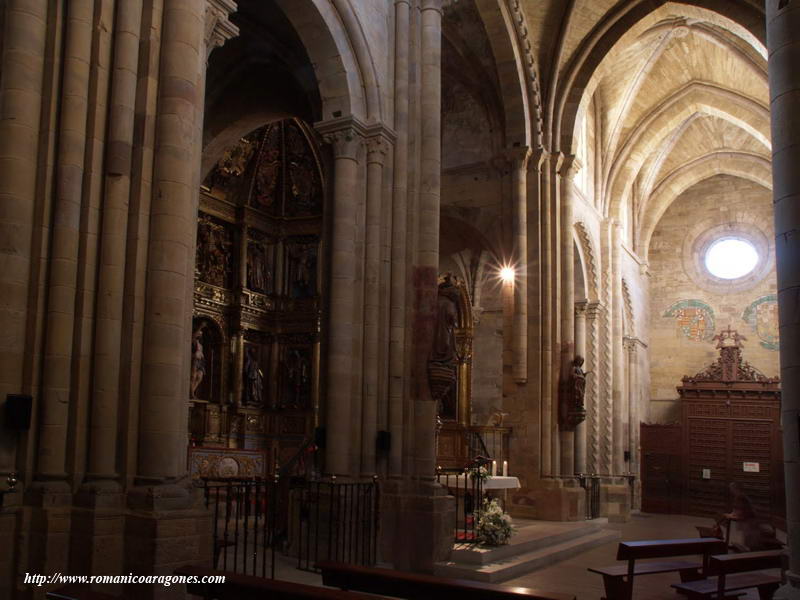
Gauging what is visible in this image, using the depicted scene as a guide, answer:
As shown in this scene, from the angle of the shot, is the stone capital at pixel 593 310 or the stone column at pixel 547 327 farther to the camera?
the stone capital at pixel 593 310

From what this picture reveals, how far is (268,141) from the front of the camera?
21.1 meters

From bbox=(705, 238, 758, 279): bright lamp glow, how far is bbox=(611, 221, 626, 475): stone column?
877 cm

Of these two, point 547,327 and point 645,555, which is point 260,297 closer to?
point 547,327

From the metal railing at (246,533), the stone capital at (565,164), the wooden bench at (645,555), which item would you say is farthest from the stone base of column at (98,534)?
the stone capital at (565,164)

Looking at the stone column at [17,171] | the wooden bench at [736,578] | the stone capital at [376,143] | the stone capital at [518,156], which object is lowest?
the wooden bench at [736,578]

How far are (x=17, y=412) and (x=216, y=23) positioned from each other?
486 cm

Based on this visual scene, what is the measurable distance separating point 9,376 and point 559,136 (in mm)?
16343

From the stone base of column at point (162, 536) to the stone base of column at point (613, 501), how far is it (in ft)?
56.5

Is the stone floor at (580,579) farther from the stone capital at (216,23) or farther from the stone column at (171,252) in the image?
the stone capital at (216,23)

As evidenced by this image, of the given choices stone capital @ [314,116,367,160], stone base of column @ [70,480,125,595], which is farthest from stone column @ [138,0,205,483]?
stone capital @ [314,116,367,160]

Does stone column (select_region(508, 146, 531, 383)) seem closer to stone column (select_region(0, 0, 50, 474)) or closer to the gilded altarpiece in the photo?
the gilded altarpiece

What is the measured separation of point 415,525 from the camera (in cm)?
1170

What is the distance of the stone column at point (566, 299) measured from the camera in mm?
19156

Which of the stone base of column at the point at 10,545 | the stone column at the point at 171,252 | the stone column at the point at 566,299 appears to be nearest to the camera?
the stone base of column at the point at 10,545
